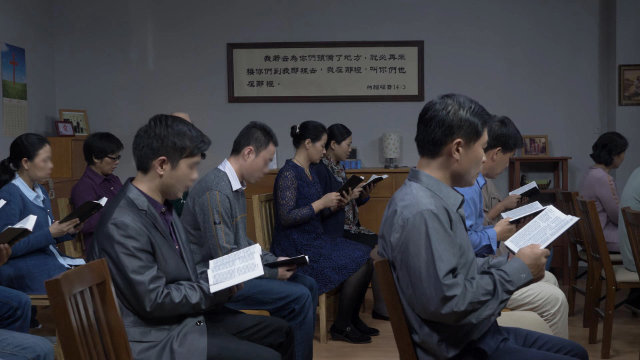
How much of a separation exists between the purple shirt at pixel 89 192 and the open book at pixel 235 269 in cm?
177

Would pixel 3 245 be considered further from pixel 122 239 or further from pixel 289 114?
pixel 289 114

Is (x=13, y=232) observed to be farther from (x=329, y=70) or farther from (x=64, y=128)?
(x=329, y=70)

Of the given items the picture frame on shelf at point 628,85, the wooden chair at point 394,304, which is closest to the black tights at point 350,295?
the wooden chair at point 394,304

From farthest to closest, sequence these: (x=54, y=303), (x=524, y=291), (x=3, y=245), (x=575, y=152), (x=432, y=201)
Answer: (x=575, y=152) → (x=524, y=291) → (x=3, y=245) → (x=432, y=201) → (x=54, y=303)

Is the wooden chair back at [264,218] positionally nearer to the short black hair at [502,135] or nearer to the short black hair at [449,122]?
the short black hair at [502,135]

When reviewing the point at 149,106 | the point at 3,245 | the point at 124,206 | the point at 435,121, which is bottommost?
the point at 3,245

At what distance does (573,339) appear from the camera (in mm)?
3459

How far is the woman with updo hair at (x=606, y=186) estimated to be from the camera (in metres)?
3.86

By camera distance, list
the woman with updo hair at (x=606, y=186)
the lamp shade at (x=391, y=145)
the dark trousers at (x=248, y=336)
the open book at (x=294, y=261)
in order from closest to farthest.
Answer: the dark trousers at (x=248, y=336)
the open book at (x=294, y=261)
the woman with updo hair at (x=606, y=186)
the lamp shade at (x=391, y=145)

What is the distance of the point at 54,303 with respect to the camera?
1.27 metres

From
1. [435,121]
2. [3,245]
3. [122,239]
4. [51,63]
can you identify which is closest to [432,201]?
[435,121]

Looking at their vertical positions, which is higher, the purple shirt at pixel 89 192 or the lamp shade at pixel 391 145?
the lamp shade at pixel 391 145

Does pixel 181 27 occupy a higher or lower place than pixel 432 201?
higher

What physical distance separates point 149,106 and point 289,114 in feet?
4.41
